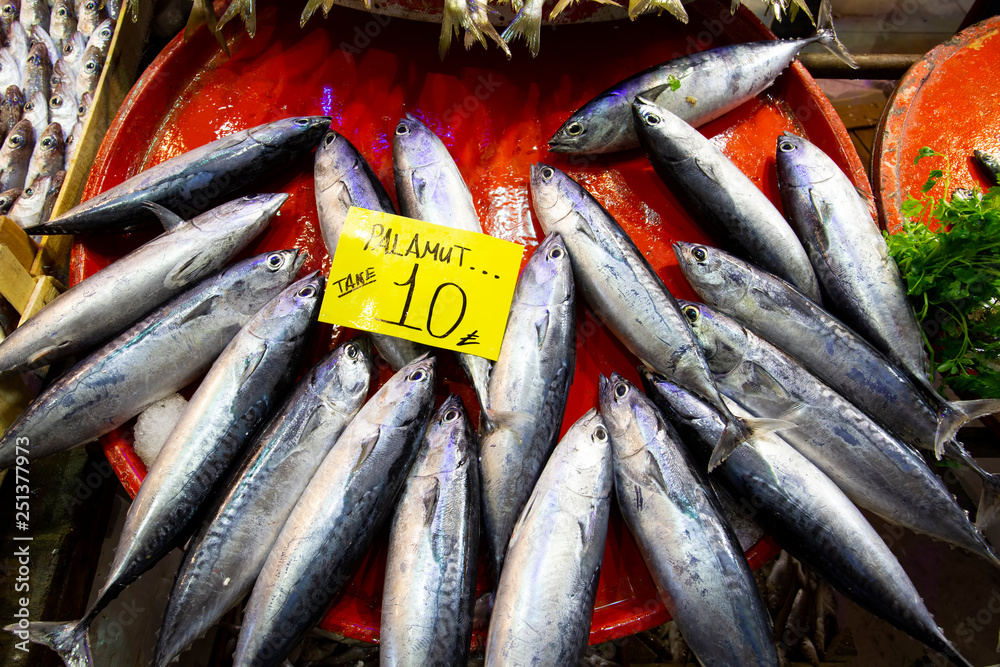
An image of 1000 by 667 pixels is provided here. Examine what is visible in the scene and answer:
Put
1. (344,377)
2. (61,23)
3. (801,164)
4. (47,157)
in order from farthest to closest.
→ (61,23)
(47,157)
(801,164)
(344,377)

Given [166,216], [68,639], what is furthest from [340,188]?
[68,639]

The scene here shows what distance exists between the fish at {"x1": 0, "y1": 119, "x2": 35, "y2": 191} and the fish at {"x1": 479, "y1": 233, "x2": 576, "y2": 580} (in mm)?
2785

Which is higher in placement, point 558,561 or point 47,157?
point 47,157

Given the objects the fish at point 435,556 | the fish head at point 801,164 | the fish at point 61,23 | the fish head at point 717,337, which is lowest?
the fish at point 435,556

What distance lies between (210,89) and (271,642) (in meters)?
2.17

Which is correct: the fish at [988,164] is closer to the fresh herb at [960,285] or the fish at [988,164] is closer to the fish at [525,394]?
the fresh herb at [960,285]

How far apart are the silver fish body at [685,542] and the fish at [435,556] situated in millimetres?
478

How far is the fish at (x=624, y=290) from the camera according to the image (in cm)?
167

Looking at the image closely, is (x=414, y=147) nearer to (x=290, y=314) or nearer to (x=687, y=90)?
(x=290, y=314)

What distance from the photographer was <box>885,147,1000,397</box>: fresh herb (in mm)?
1690

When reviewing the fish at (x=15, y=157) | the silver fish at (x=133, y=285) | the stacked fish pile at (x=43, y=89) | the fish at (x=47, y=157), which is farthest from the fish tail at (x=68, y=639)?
the fish at (x=15, y=157)

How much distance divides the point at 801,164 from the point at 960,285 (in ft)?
2.20

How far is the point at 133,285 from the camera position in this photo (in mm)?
1803

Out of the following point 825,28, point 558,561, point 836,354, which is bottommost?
point 558,561
